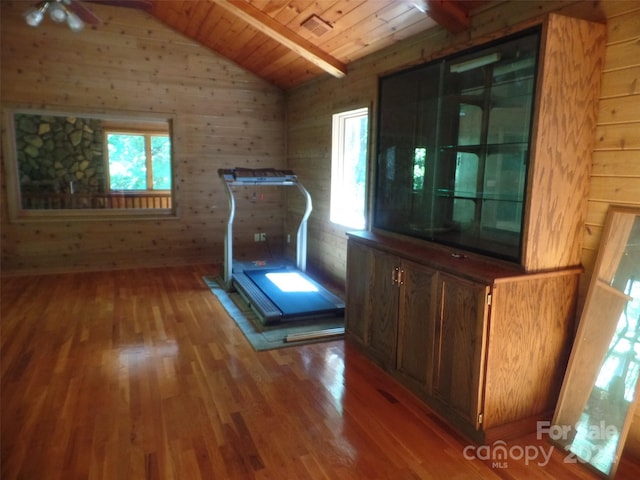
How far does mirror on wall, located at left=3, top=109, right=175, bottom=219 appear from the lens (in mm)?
6402

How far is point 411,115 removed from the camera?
3.21 m

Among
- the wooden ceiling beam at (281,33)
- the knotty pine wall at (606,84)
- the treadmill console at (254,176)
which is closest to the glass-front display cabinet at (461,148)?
the knotty pine wall at (606,84)

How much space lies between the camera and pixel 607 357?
7.04ft

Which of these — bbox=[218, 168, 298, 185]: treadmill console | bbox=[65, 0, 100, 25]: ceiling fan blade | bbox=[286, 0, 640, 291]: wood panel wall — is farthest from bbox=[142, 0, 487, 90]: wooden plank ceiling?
bbox=[218, 168, 298, 185]: treadmill console

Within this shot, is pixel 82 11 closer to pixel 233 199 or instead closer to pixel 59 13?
pixel 59 13

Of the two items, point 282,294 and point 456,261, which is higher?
point 456,261

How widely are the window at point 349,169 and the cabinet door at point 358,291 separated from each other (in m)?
1.34

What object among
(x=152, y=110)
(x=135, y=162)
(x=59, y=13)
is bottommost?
(x=135, y=162)

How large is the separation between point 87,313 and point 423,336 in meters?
3.23

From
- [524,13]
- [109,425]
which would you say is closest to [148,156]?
[109,425]

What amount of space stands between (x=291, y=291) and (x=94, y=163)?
5.19m

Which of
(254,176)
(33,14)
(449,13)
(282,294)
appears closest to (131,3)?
(33,14)

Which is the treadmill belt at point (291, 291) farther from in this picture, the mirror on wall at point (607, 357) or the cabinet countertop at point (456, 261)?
the mirror on wall at point (607, 357)

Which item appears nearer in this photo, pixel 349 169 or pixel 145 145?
pixel 349 169
